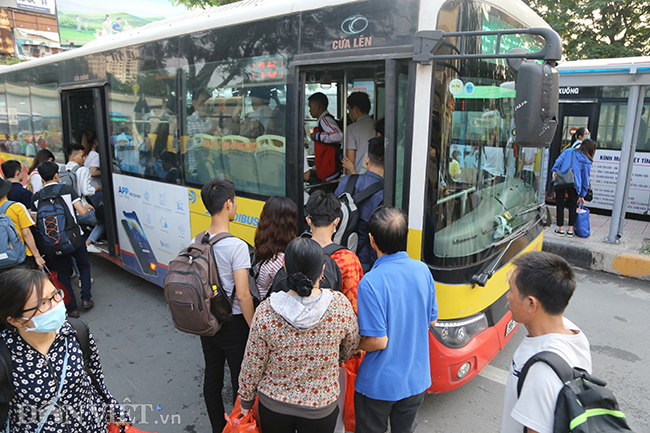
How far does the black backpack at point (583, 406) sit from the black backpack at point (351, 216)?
Answer: 5.77 feet

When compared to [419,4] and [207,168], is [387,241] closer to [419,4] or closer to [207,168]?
[419,4]

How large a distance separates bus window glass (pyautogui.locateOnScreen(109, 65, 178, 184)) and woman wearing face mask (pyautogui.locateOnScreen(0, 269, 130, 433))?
110 inches

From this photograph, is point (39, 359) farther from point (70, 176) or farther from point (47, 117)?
point (47, 117)

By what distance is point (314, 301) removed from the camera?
6.28 feet

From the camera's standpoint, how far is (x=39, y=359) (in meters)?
1.85

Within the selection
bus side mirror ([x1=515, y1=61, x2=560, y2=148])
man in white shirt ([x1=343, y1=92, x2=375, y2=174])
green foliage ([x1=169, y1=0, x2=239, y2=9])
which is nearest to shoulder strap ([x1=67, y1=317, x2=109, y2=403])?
bus side mirror ([x1=515, y1=61, x2=560, y2=148])

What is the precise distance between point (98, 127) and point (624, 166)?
7697mm

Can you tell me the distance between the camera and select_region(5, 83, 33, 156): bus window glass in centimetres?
763

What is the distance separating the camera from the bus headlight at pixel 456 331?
9.48ft

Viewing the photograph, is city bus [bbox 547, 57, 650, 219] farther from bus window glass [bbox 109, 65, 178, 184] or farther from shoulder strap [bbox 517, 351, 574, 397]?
shoulder strap [bbox 517, 351, 574, 397]

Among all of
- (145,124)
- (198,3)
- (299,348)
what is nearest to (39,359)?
(299,348)

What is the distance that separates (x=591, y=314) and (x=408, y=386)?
13.0 ft

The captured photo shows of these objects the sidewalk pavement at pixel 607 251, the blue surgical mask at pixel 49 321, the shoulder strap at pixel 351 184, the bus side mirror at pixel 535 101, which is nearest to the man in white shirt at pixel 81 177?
the shoulder strap at pixel 351 184

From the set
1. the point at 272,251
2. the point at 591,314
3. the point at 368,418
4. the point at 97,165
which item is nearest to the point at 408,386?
the point at 368,418
